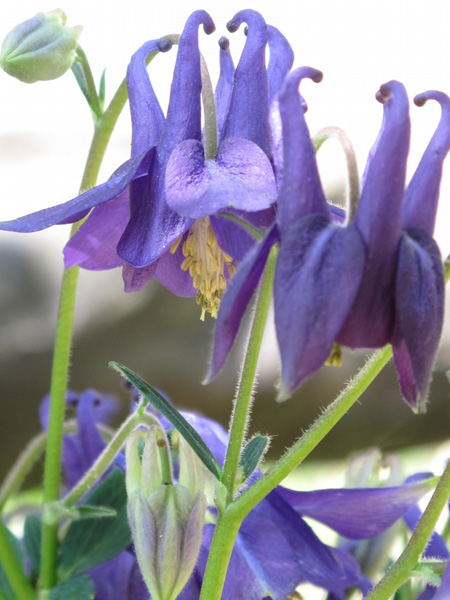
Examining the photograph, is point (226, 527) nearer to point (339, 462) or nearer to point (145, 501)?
point (145, 501)

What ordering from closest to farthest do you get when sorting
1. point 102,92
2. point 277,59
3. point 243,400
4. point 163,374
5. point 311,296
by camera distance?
point 311,296, point 243,400, point 277,59, point 102,92, point 163,374

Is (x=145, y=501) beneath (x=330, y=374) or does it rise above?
above

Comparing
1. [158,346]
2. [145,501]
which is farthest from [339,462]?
[145,501]

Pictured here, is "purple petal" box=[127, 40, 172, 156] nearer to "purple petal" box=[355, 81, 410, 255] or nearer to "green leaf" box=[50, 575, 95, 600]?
"purple petal" box=[355, 81, 410, 255]

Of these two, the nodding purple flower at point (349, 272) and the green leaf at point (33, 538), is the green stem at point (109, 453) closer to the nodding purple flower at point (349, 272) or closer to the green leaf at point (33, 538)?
the green leaf at point (33, 538)

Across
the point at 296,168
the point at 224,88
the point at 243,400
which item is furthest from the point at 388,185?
the point at 224,88

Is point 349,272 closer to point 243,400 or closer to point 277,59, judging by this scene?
point 243,400
